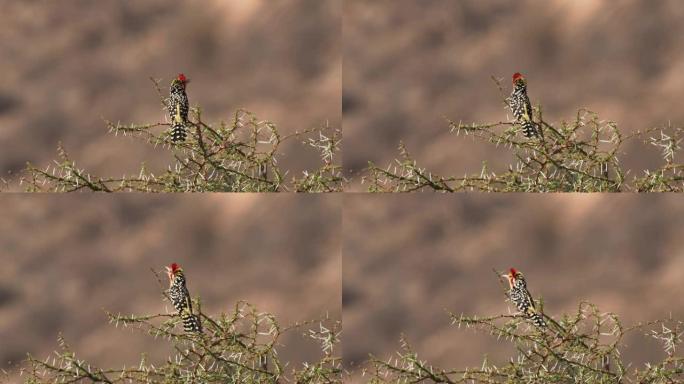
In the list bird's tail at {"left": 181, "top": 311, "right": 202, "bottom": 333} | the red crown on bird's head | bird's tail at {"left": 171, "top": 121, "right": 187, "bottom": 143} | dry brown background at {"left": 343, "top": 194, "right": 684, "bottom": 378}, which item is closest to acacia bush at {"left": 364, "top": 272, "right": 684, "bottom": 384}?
dry brown background at {"left": 343, "top": 194, "right": 684, "bottom": 378}

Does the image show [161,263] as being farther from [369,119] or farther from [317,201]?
[369,119]

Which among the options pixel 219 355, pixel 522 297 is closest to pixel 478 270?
pixel 522 297

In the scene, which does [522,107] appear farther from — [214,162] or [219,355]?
[219,355]

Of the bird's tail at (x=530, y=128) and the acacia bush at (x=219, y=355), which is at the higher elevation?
the bird's tail at (x=530, y=128)

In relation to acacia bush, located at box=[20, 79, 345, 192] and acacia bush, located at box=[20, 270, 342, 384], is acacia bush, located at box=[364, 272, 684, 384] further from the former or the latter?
acacia bush, located at box=[20, 79, 345, 192]

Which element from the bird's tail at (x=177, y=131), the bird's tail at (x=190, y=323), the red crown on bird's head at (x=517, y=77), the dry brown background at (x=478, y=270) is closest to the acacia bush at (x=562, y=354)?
the dry brown background at (x=478, y=270)

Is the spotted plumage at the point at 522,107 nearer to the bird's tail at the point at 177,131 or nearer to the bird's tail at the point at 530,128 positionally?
the bird's tail at the point at 530,128
